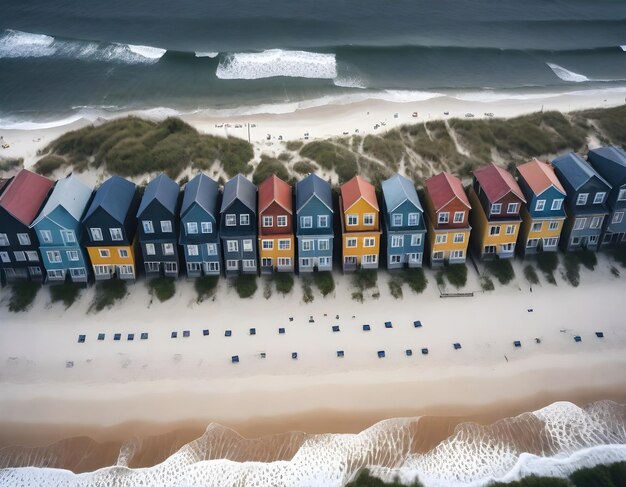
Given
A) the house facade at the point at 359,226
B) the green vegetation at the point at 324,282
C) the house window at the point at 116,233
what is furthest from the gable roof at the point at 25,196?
the house facade at the point at 359,226

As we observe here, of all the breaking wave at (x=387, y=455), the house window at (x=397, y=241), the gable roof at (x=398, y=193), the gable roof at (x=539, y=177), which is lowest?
the breaking wave at (x=387, y=455)

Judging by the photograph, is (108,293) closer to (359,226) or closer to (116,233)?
(116,233)

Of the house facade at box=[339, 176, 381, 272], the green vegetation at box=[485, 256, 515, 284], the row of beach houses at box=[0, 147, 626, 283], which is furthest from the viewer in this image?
the green vegetation at box=[485, 256, 515, 284]

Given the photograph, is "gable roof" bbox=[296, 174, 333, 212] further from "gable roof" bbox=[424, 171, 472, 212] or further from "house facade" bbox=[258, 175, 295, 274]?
"gable roof" bbox=[424, 171, 472, 212]

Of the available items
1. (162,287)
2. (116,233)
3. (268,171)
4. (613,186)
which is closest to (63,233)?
(116,233)

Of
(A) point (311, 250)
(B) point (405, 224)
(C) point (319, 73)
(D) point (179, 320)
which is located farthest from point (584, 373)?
(C) point (319, 73)

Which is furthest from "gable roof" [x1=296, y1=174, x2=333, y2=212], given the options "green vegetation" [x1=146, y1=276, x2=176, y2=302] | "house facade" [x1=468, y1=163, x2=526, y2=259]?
"house facade" [x1=468, y1=163, x2=526, y2=259]

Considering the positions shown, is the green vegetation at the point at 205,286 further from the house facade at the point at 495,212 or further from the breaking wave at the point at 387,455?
the house facade at the point at 495,212

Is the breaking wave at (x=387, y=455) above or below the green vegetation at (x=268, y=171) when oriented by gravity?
below
